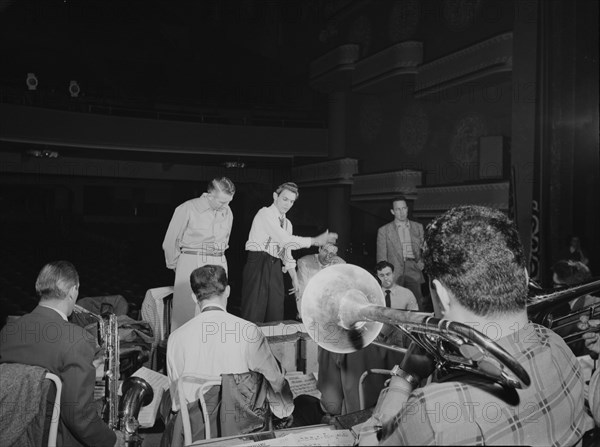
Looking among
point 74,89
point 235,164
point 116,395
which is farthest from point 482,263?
point 74,89

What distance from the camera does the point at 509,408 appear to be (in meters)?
0.92

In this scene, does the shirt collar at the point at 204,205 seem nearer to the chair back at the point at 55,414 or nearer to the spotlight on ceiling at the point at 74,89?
the chair back at the point at 55,414

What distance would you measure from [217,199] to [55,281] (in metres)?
3.09

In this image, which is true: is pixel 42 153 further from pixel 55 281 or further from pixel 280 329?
pixel 55 281

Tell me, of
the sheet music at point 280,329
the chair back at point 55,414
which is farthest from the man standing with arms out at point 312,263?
the chair back at point 55,414

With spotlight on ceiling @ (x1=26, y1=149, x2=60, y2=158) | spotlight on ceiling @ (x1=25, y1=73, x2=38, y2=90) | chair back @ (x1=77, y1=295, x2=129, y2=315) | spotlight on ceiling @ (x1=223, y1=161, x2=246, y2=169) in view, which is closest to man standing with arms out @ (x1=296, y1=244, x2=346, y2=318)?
chair back @ (x1=77, y1=295, x2=129, y2=315)

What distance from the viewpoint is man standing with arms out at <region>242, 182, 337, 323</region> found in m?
5.41

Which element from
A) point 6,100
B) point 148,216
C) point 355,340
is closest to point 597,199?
point 355,340

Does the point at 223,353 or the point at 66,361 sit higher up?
the point at 66,361

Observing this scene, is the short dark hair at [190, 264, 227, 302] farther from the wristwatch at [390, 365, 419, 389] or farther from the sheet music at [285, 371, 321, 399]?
the sheet music at [285, 371, 321, 399]

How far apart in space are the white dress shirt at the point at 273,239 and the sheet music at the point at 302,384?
1.24m

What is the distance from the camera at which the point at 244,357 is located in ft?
8.43

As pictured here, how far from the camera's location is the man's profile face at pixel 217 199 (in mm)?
5316

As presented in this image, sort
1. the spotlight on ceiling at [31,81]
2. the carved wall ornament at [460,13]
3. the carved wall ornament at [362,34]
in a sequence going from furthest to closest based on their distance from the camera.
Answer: the spotlight on ceiling at [31,81] < the carved wall ornament at [362,34] < the carved wall ornament at [460,13]
